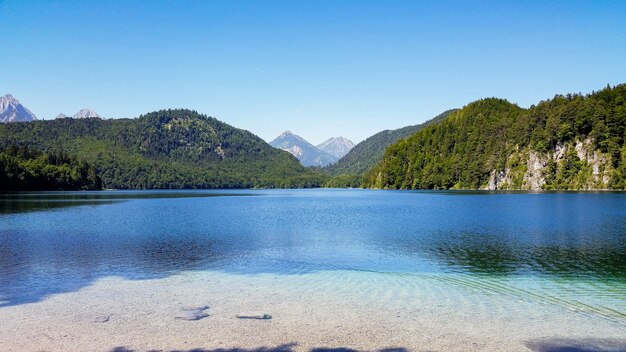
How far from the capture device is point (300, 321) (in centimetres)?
1594

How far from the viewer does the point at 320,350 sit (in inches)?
508

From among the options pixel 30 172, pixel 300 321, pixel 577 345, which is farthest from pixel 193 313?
pixel 30 172

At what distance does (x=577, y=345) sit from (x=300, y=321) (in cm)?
861

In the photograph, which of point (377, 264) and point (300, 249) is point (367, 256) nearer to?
point (377, 264)

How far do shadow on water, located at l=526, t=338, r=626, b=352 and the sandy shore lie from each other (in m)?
0.03

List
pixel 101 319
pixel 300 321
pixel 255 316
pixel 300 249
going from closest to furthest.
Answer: pixel 300 321 < pixel 101 319 < pixel 255 316 < pixel 300 249

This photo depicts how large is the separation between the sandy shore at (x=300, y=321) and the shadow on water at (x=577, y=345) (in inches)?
1.2

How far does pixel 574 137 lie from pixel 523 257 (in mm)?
165533

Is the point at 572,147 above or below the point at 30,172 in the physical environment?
above

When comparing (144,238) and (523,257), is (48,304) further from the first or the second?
(523,257)

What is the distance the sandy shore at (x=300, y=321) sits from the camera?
13.6 m

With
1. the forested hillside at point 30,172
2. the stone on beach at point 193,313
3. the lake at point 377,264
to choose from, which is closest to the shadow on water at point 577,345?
the lake at point 377,264

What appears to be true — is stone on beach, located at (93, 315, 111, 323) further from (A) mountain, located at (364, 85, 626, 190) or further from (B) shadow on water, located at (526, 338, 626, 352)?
(A) mountain, located at (364, 85, 626, 190)

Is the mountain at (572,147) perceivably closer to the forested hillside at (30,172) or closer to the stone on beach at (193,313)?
the stone on beach at (193,313)
